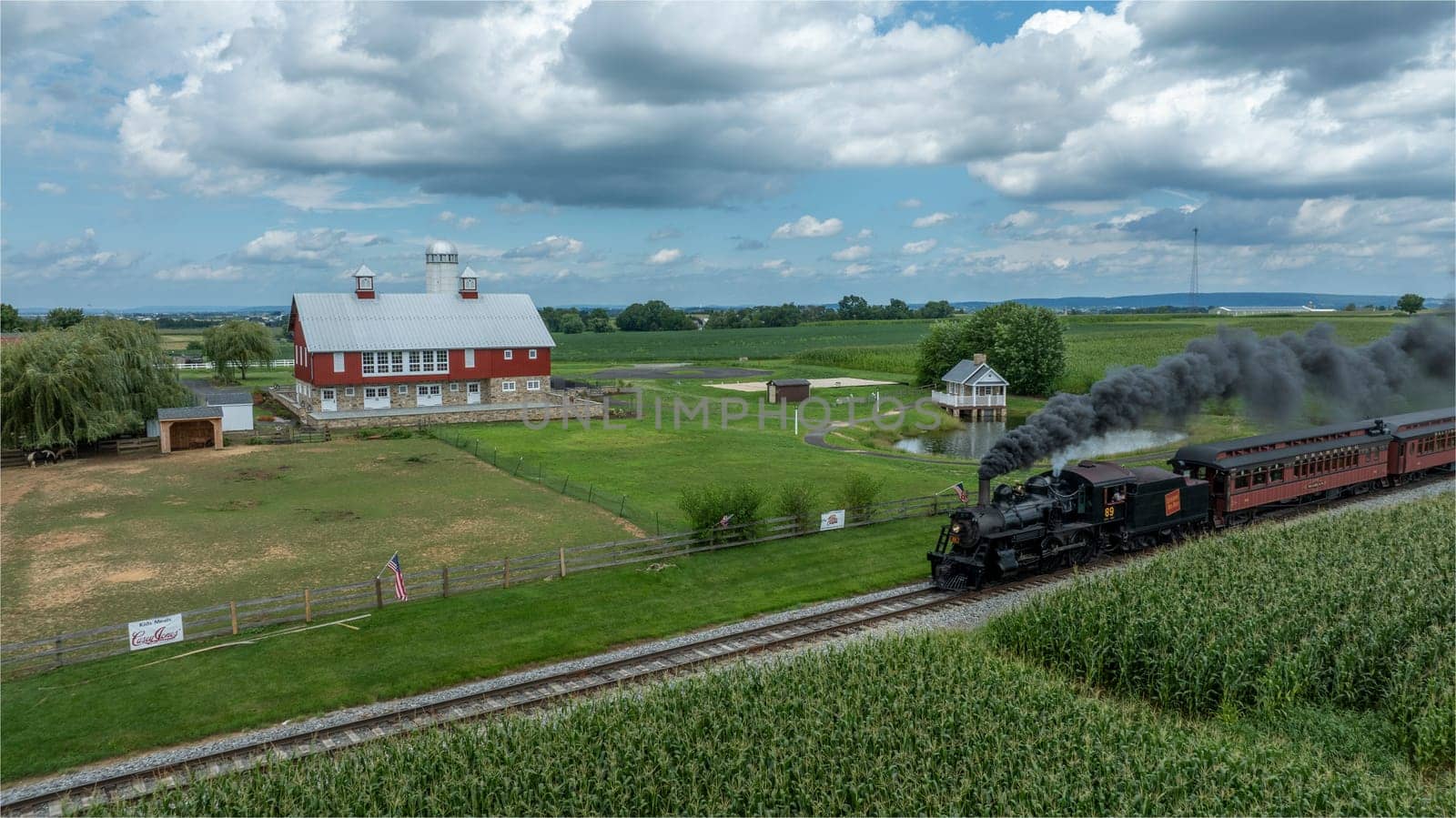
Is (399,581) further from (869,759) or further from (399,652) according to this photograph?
(869,759)

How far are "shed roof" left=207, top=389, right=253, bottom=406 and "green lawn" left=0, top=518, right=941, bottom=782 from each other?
37.7 meters

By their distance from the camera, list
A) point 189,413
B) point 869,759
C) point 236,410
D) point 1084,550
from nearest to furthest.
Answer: point 869,759, point 1084,550, point 189,413, point 236,410

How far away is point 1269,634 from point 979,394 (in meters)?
50.8

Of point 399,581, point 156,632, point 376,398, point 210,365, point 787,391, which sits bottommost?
point 156,632

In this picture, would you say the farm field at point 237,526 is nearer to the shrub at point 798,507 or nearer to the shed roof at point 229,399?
the shrub at point 798,507

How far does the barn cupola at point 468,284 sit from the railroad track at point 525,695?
5234 centimetres

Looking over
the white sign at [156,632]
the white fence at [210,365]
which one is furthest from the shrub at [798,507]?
the white fence at [210,365]

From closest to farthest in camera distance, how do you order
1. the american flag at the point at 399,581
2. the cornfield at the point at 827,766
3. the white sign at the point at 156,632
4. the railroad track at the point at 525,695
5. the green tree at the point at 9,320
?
the cornfield at the point at 827,766
the railroad track at the point at 525,695
the white sign at the point at 156,632
the american flag at the point at 399,581
the green tree at the point at 9,320

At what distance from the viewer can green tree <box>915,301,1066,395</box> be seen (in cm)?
7581

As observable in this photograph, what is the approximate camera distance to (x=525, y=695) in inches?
724

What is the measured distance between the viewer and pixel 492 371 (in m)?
64.6

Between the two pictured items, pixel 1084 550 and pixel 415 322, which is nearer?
pixel 1084 550

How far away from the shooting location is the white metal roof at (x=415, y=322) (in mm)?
60375

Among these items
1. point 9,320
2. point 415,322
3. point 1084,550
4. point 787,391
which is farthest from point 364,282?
point 9,320
